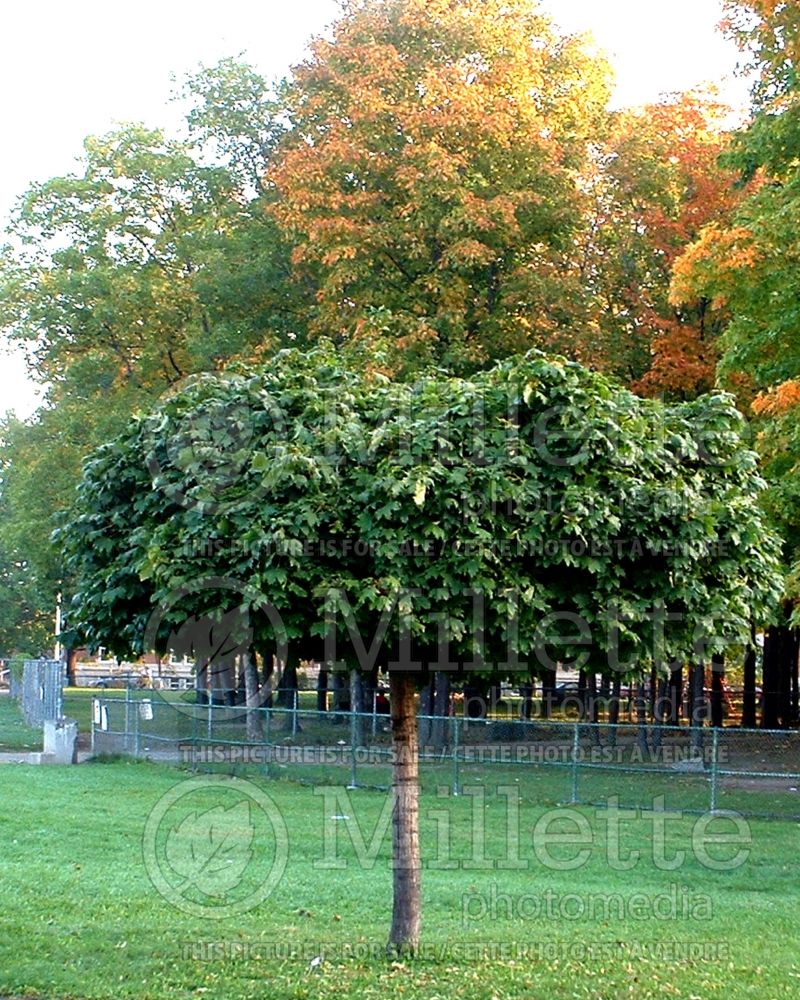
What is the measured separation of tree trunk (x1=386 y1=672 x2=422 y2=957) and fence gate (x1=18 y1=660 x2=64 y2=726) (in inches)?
755

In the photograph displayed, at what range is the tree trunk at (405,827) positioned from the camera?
860 cm

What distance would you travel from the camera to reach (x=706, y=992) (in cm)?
823

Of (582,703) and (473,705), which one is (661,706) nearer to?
(582,703)

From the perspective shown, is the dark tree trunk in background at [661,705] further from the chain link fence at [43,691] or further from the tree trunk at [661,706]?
the chain link fence at [43,691]

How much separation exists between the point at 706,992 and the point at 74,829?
9.57m

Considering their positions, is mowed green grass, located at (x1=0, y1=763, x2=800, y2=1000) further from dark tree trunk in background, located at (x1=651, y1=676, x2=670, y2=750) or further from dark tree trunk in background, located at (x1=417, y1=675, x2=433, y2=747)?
dark tree trunk in background, located at (x1=651, y1=676, x2=670, y2=750)

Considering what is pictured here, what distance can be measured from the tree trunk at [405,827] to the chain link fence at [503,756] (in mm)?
9477

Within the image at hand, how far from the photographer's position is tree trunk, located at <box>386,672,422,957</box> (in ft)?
28.2

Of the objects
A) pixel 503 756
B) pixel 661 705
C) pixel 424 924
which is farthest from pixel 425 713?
pixel 424 924

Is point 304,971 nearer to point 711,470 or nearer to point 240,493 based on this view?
point 240,493

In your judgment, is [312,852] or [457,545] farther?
[312,852]

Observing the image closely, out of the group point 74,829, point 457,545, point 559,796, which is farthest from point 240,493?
point 559,796

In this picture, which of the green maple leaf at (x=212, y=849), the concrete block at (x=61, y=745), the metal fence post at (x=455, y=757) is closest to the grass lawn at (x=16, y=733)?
the concrete block at (x=61, y=745)

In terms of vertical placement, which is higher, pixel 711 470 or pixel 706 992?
pixel 711 470
